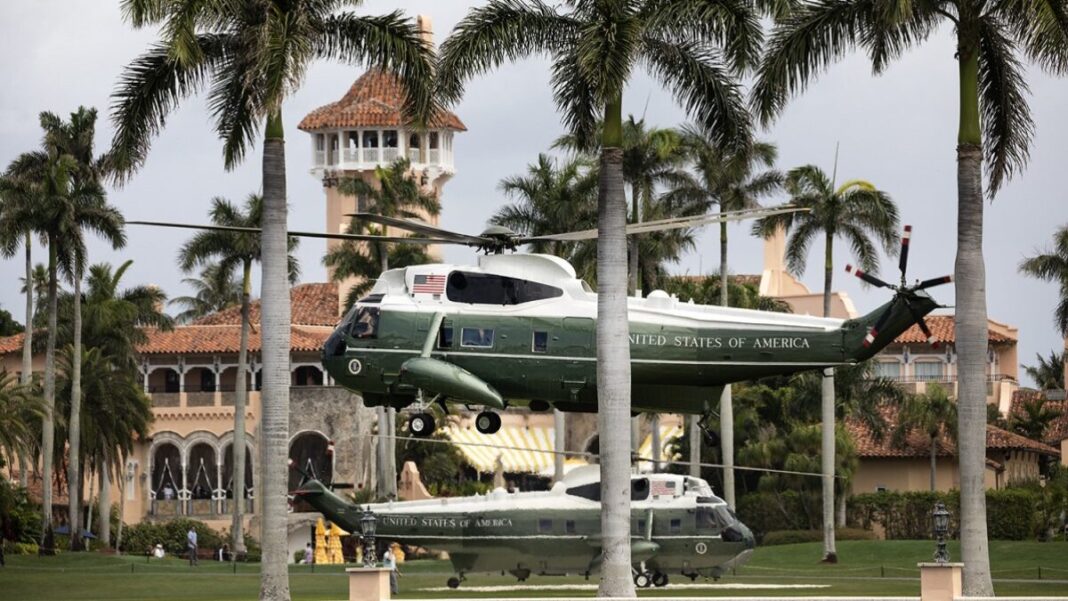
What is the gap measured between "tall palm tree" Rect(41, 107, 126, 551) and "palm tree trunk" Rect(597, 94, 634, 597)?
144 feet

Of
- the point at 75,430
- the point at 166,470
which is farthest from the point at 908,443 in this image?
the point at 75,430

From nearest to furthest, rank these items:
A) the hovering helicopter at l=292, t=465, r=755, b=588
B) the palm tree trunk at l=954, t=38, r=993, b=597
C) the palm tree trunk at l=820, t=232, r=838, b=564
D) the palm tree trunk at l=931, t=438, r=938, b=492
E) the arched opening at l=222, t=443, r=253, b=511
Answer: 1. the palm tree trunk at l=954, t=38, r=993, b=597
2. the hovering helicopter at l=292, t=465, r=755, b=588
3. the palm tree trunk at l=820, t=232, r=838, b=564
4. the palm tree trunk at l=931, t=438, r=938, b=492
5. the arched opening at l=222, t=443, r=253, b=511

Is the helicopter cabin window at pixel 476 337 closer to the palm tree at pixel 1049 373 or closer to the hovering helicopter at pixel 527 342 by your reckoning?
the hovering helicopter at pixel 527 342

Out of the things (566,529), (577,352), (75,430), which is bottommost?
(566,529)

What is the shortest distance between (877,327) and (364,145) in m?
Result: 81.7

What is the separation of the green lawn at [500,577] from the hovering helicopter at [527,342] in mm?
7515

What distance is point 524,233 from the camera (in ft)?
268

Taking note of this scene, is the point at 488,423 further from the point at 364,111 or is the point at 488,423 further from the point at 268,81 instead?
the point at 364,111

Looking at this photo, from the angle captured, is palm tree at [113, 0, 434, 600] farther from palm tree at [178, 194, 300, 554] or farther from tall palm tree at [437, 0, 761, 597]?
palm tree at [178, 194, 300, 554]

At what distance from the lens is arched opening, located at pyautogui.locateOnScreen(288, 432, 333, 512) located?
4114 inches

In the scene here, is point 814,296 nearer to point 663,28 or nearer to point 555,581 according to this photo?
point 555,581

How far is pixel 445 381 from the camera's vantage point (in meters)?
44.8

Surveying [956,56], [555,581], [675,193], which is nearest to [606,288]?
[956,56]

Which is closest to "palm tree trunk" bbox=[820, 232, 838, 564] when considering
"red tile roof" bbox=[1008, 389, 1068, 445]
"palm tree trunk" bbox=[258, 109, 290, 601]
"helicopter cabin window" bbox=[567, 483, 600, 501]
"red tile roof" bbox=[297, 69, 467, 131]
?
"helicopter cabin window" bbox=[567, 483, 600, 501]
